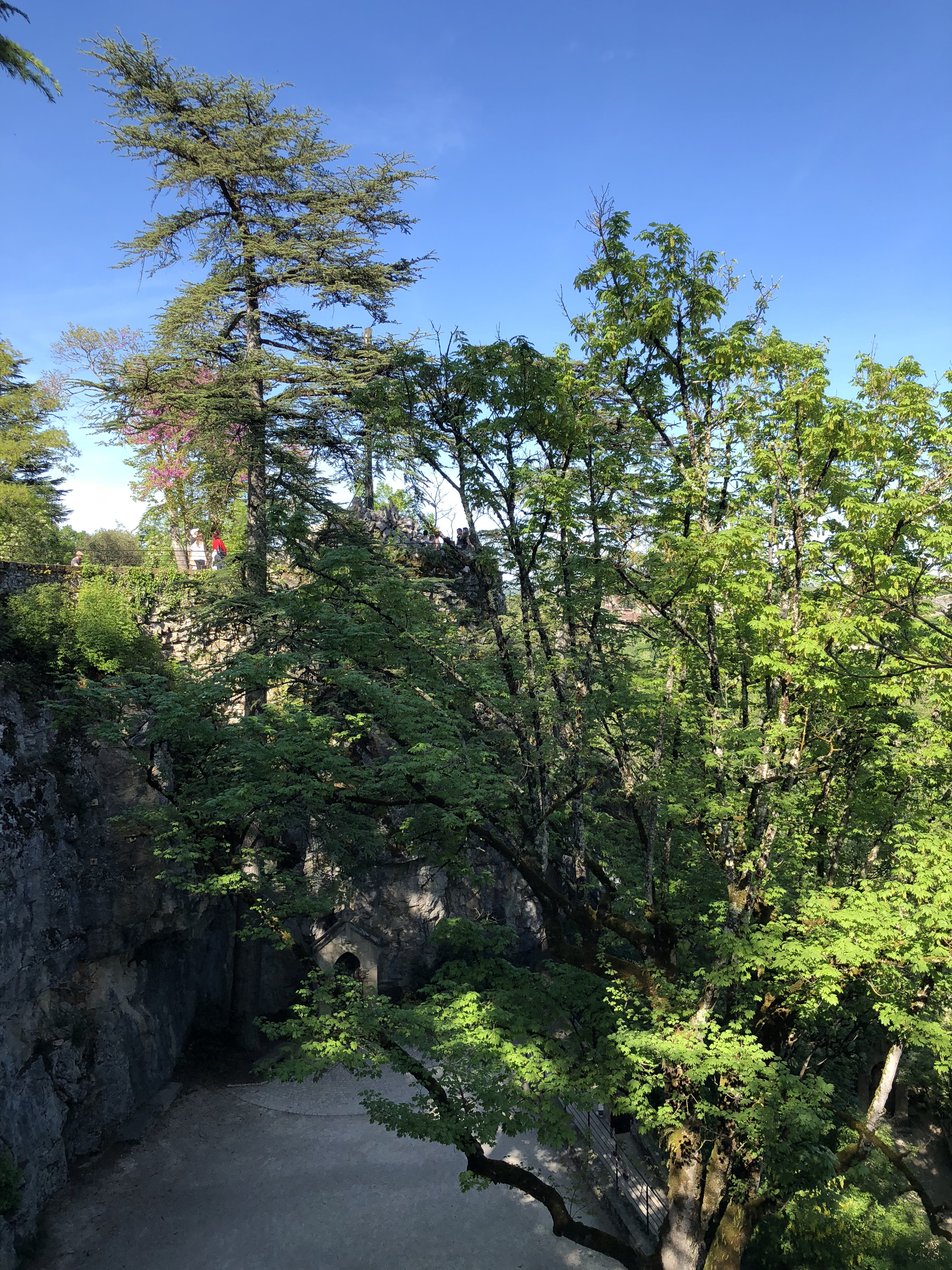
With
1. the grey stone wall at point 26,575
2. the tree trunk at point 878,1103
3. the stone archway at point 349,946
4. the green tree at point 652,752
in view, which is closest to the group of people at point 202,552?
the grey stone wall at point 26,575

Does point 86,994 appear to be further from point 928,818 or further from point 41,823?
point 928,818

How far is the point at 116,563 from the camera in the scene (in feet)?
86.8

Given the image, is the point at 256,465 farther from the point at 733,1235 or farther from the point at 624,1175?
the point at 733,1235

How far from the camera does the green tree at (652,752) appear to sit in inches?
350

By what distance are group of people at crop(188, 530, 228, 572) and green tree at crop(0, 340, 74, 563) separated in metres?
4.07

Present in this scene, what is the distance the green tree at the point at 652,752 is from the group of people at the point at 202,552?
244 inches

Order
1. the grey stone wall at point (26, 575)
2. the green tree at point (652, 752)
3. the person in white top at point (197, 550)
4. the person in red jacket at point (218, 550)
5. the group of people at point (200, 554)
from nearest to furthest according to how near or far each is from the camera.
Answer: the green tree at point (652, 752)
the grey stone wall at point (26, 575)
the group of people at point (200, 554)
the person in red jacket at point (218, 550)
the person in white top at point (197, 550)

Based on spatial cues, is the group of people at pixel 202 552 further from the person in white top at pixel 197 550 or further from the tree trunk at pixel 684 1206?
the tree trunk at pixel 684 1206

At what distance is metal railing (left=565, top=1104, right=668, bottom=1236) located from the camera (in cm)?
1153

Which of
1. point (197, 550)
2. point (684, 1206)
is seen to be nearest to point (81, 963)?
point (684, 1206)

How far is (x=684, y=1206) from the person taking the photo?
362 inches

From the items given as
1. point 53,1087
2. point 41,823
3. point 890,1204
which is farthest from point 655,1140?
point 41,823

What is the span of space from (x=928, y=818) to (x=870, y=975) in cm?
237

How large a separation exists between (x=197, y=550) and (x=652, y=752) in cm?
2484
